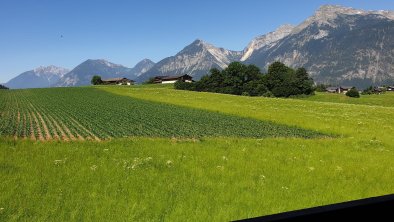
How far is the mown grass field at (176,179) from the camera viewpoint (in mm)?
11109

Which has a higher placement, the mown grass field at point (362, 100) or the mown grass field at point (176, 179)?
A: the mown grass field at point (176, 179)

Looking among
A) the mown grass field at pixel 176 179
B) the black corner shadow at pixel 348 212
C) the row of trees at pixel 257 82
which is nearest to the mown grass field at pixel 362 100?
the row of trees at pixel 257 82

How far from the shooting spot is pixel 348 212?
2.86 m

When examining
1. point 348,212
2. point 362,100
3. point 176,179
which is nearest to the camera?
point 348,212

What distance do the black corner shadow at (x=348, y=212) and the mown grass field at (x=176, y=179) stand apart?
7.95m

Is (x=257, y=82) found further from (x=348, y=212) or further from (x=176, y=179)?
(x=348, y=212)

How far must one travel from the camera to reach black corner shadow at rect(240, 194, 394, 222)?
2.48 metres

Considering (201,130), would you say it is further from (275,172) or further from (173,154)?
(275,172)

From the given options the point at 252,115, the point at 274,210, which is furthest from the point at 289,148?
the point at 252,115

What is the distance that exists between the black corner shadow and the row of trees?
141m

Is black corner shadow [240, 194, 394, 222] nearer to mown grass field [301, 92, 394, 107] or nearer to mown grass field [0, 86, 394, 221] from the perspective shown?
mown grass field [0, 86, 394, 221]

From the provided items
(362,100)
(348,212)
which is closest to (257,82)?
(362,100)

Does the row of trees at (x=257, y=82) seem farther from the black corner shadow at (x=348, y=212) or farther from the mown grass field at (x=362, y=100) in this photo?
the black corner shadow at (x=348, y=212)

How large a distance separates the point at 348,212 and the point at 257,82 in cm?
15161
